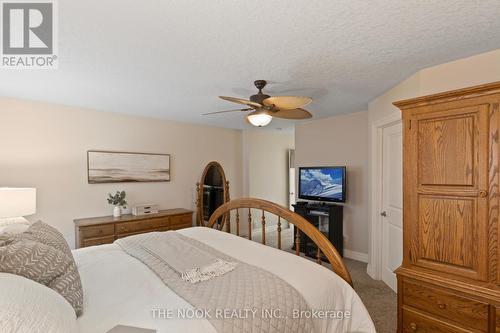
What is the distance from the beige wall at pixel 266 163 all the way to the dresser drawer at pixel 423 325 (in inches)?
150

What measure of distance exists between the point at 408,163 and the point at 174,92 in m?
2.39

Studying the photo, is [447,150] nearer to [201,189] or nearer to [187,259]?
[187,259]

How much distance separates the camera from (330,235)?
4027 mm

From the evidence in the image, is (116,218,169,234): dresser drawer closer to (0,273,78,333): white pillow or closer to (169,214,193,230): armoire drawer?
(169,214,193,230): armoire drawer

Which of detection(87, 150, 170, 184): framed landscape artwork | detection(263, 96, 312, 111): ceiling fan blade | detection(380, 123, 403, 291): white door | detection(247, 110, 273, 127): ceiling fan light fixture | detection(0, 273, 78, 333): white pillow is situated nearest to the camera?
detection(0, 273, 78, 333): white pillow

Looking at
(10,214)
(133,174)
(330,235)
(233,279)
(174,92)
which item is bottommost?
(330,235)

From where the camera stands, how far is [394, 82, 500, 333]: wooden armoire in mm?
1549

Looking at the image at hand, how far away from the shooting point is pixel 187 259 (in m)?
1.65

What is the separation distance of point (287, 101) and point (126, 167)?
2.87m

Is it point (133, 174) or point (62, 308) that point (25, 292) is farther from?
point (133, 174)

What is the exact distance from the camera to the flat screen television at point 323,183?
408 centimetres

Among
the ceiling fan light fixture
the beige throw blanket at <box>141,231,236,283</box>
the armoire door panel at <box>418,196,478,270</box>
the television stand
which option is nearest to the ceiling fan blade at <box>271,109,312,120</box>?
the ceiling fan light fixture

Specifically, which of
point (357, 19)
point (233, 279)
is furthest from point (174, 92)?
point (233, 279)

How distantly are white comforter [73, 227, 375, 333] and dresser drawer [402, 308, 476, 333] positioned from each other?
2.09 ft
